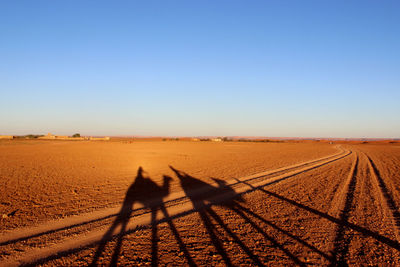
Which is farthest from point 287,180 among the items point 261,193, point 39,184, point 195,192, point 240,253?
point 39,184

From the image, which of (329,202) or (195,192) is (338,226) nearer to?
(329,202)

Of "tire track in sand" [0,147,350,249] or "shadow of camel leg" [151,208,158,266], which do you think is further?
"tire track in sand" [0,147,350,249]

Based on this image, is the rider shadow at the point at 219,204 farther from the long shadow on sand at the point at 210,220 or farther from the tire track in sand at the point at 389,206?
the tire track in sand at the point at 389,206

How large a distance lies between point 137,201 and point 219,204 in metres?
2.65

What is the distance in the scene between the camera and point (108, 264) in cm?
347

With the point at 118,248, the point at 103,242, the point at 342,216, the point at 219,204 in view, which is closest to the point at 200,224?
the point at 219,204

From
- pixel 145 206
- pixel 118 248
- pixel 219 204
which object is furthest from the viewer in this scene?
pixel 219 204

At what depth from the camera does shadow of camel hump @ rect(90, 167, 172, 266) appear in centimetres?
398

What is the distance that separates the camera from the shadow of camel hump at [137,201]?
398 centimetres

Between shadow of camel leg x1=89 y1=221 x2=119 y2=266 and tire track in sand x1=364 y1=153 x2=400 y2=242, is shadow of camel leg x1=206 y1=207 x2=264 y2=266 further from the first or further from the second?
tire track in sand x1=364 y1=153 x2=400 y2=242

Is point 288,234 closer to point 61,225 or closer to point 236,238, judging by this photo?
point 236,238

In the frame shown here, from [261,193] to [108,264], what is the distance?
18.8 ft

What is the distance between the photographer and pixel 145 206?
6.48 m

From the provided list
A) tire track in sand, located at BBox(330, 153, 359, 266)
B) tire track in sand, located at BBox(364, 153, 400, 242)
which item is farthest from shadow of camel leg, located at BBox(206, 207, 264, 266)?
tire track in sand, located at BBox(364, 153, 400, 242)
